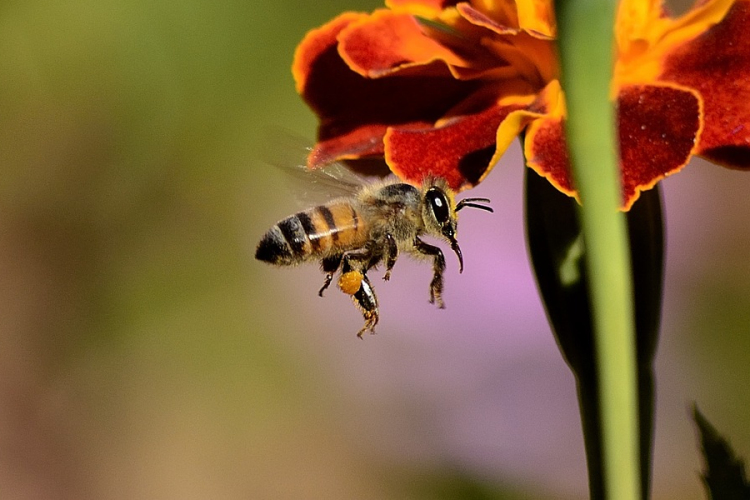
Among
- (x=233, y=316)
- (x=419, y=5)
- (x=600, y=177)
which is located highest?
(x=419, y=5)

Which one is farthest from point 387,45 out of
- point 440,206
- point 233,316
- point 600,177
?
point 233,316

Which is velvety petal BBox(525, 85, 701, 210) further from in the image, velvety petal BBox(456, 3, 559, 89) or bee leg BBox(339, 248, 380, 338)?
bee leg BBox(339, 248, 380, 338)

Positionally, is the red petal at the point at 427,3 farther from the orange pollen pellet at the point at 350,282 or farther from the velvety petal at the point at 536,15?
the orange pollen pellet at the point at 350,282

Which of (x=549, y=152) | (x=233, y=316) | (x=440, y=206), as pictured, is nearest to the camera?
(x=549, y=152)

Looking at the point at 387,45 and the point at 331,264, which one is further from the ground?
the point at 387,45

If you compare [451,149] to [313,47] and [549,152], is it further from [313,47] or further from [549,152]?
[313,47]

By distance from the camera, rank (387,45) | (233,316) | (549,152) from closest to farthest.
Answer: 1. (549,152)
2. (387,45)
3. (233,316)
